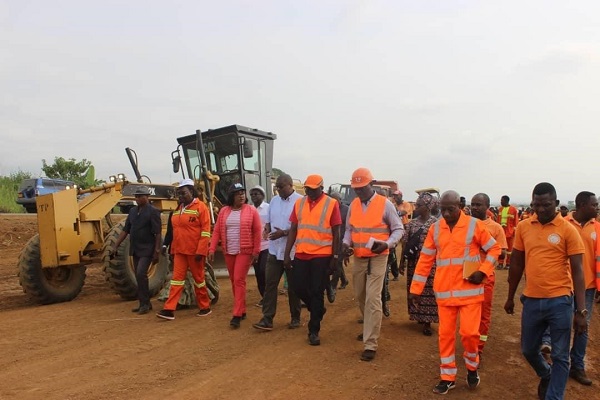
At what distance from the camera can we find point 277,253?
6.45 metres

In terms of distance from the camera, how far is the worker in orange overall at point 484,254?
529 cm

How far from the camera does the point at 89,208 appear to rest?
837cm

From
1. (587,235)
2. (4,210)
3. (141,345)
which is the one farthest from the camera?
(4,210)

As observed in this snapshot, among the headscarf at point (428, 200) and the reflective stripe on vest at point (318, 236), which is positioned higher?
the headscarf at point (428, 200)

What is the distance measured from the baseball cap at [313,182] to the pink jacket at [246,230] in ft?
3.77

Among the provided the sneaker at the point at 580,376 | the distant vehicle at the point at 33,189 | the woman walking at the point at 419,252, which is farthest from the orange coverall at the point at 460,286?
the distant vehicle at the point at 33,189

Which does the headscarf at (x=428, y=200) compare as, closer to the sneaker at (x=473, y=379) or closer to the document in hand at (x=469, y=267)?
the document in hand at (x=469, y=267)

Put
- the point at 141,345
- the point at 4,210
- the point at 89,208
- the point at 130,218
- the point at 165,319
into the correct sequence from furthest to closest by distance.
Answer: the point at 4,210 < the point at 89,208 < the point at 130,218 < the point at 165,319 < the point at 141,345

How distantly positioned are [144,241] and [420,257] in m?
4.28

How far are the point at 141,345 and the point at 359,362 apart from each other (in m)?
2.40

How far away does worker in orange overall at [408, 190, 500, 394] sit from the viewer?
14.1ft

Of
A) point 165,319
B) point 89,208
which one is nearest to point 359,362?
point 165,319

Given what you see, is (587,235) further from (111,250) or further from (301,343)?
(111,250)

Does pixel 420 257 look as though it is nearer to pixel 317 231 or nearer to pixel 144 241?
pixel 317 231
